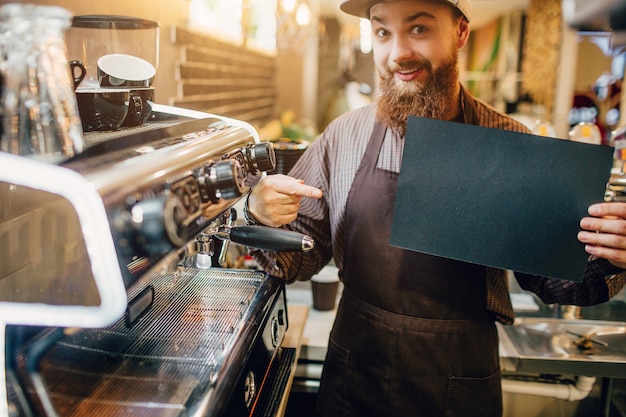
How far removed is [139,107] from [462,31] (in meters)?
0.94

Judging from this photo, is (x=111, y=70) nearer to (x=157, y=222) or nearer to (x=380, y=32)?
(x=157, y=222)

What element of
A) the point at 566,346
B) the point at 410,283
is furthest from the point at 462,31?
the point at 566,346

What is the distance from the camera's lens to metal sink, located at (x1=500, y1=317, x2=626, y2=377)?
5.56 ft

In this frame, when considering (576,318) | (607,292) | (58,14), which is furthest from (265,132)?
(58,14)

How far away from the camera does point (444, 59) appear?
1398mm

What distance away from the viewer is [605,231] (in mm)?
1118

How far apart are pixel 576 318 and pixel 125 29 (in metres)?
1.90

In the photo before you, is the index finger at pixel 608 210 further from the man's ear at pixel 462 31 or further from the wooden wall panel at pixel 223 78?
the wooden wall panel at pixel 223 78

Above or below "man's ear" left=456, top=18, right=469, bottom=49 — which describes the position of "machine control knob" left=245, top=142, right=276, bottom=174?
below

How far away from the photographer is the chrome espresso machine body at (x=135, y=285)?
0.67 meters

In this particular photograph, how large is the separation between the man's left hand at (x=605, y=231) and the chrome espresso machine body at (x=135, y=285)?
617 mm

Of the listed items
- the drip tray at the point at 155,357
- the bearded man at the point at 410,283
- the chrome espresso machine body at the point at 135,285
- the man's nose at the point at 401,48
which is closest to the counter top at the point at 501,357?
the bearded man at the point at 410,283

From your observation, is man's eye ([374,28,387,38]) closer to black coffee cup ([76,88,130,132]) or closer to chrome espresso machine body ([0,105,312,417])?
chrome espresso machine body ([0,105,312,417])

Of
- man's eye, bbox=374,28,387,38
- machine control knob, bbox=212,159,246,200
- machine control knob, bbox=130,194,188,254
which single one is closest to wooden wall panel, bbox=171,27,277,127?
man's eye, bbox=374,28,387,38
